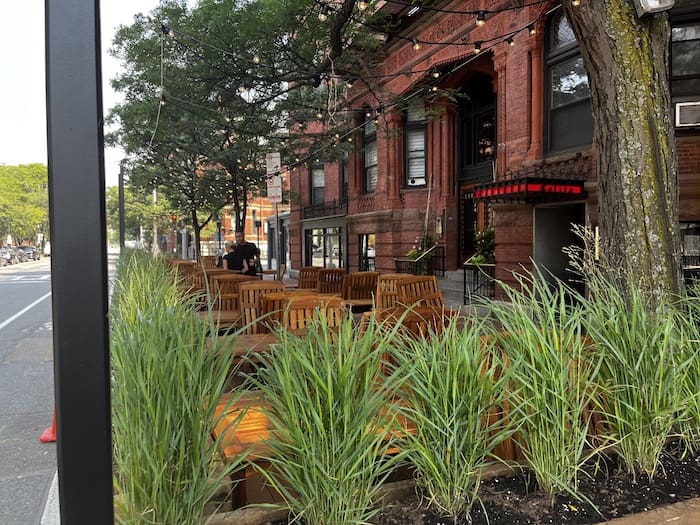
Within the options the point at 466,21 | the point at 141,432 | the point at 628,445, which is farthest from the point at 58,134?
the point at 466,21

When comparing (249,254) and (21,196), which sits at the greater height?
(21,196)

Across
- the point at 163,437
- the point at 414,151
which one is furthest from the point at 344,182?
the point at 163,437

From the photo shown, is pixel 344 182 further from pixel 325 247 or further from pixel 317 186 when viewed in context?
pixel 317 186

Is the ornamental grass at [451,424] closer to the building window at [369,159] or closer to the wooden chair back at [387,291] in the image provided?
the wooden chair back at [387,291]

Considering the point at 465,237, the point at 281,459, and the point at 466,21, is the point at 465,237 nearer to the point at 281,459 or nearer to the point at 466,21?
the point at 466,21

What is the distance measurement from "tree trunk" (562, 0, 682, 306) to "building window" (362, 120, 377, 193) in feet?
51.2

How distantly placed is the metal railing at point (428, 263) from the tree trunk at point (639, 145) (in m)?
11.2

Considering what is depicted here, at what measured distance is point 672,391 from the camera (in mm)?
2668

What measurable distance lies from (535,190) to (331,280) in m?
4.27

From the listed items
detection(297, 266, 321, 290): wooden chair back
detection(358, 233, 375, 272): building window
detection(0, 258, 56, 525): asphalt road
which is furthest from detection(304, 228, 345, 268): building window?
detection(0, 258, 56, 525): asphalt road

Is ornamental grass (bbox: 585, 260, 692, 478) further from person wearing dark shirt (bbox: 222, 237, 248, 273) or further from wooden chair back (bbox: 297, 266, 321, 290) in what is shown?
person wearing dark shirt (bbox: 222, 237, 248, 273)

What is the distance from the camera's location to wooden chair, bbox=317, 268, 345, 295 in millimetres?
10555

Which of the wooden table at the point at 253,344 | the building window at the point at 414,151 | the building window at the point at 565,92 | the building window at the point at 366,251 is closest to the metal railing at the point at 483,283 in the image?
the building window at the point at 565,92

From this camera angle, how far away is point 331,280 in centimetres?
1075
